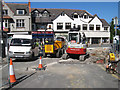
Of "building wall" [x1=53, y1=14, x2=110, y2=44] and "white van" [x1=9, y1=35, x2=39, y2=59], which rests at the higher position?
"building wall" [x1=53, y1=14, x2=110, y2=44]

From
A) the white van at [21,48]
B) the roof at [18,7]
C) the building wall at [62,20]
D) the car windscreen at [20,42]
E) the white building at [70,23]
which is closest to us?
the white van at [21,48]

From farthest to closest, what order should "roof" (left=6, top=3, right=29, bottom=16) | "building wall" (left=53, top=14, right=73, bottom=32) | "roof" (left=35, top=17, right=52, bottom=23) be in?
"building wall" (left=53, top=14, right=73, bottom=32) → "roof" (left=35, top=17, right=52, bottom=23) → "roof" (left=6, top=3, right=29, bottom=16)

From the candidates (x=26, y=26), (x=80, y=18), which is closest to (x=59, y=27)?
(x=80, y=18)

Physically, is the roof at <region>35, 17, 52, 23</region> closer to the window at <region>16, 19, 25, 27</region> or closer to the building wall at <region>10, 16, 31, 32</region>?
the building wall at <region>10, 16, 31, 32</region>

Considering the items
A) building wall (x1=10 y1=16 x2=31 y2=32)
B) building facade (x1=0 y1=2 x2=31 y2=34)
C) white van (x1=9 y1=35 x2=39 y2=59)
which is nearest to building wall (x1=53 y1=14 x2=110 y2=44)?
building wall (x1=10 y1=16 x2=31 y2=32)

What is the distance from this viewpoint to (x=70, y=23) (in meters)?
Result: 44.0

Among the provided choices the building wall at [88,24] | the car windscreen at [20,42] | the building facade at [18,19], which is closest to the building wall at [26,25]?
the building facade at [18,19]

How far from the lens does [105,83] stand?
23.6 feet

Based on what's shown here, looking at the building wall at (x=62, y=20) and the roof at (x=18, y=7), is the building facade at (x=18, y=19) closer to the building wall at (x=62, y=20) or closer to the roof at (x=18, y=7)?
the roof at (x=18, y=7)

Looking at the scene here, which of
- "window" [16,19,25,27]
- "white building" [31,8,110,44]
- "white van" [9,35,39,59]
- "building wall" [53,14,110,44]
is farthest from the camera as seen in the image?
"building wall" [53,14,110,44]

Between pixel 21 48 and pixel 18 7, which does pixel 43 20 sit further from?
pixel 21 48

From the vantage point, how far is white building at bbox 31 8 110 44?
43.5 m

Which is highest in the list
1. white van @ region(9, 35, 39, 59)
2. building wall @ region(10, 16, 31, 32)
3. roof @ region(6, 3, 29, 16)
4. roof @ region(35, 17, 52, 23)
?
roof @ region(6, 3, 29, 16)

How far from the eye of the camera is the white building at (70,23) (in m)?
43.5
